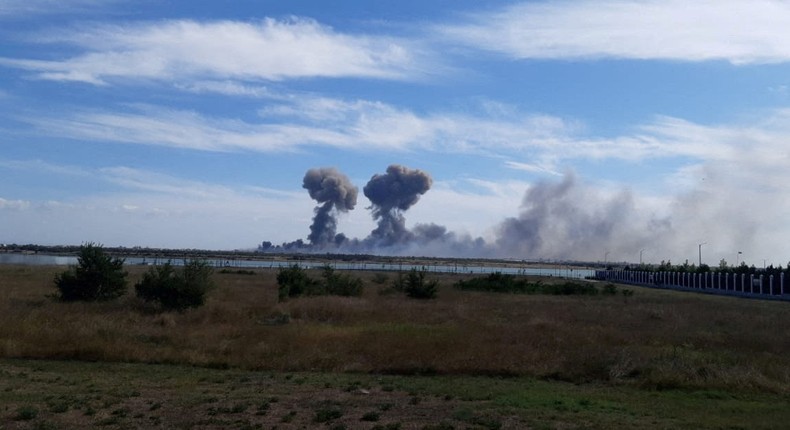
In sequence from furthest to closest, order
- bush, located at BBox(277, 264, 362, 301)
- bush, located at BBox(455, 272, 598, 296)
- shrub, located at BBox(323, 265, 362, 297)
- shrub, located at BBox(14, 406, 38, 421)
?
bush, located at BBox(455, 272, 598, 296), shrub, located at BBox(323, 265, 362, 297), bush, located at BBox(277, 264, 362, 301), shrub, located at BBox(14, 406, 38, 421)

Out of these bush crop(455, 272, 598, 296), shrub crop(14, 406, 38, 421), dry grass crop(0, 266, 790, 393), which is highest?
bush crop(455, 272, 598, 296)

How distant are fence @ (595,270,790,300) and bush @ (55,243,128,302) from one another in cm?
4996

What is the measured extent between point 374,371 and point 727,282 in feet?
233

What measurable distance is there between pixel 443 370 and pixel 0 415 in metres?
9.76

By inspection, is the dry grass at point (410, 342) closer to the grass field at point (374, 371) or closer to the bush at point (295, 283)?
the grass field at point (374, 371)

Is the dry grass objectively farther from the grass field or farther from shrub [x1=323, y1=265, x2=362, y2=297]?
shrub [x1=323, y1=265, x2=362, y2=297]

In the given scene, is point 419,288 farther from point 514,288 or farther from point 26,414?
point 26,414

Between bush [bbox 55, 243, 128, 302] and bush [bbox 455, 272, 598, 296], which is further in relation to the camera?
bush [bbox 455, 272, 598, 296]

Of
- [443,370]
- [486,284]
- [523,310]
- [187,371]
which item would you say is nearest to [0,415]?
[187,371]

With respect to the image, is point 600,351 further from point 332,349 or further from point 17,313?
point 17,313

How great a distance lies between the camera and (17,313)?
26109mm

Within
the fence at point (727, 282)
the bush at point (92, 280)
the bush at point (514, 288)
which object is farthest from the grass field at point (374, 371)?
the fence at point (727, 282)

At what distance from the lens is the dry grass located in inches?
701

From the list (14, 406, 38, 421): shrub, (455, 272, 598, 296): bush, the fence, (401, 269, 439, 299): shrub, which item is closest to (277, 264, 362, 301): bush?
(401, 269, 439, 299): shrub
